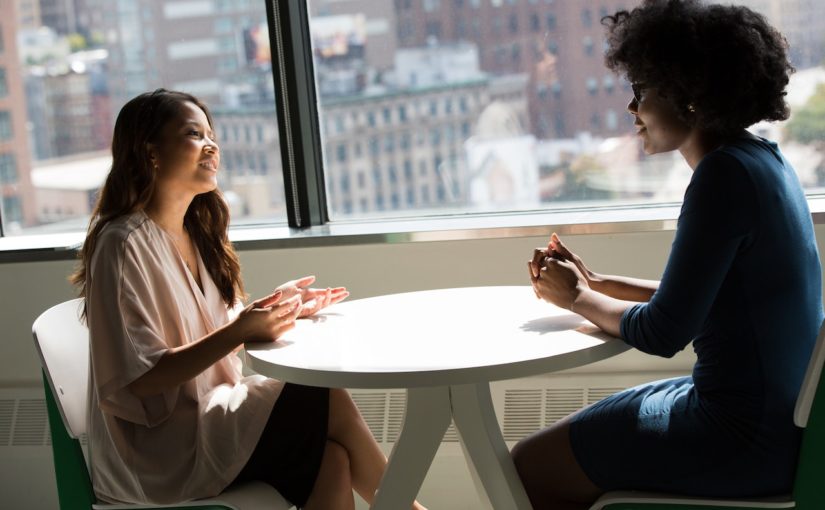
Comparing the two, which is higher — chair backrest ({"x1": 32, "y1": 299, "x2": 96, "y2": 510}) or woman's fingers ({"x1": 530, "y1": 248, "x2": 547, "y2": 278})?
woman's fingers ({"x1": 530, "y1": 248, "x2": 547, "y2": 278})

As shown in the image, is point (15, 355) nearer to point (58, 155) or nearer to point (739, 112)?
point (58, 155)

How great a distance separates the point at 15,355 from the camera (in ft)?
11.5

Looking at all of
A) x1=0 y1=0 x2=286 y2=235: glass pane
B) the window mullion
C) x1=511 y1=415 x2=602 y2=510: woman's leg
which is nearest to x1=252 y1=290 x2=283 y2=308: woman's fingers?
x1=511 y1=415 x2=602 y2=510: woman's leg

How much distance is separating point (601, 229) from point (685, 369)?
49 cm

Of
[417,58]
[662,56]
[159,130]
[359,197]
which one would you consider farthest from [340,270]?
[662,56]

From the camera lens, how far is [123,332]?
2.03 m

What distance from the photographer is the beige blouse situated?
2.04m

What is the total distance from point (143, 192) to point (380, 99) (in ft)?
4.04

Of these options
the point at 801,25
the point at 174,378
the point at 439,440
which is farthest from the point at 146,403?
the point at 801,25

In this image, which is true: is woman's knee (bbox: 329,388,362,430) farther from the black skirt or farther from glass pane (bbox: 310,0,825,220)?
glass pane (bbox: 310,0,825,220)

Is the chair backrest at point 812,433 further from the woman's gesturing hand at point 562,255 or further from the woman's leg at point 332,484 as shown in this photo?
the woman's leg at point 332,484

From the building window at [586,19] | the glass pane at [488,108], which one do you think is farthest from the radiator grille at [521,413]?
the building window at [586,19]

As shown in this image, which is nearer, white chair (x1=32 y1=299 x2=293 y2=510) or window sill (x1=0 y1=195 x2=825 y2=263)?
white chair (x1=32 y1=299 x2=293 y2=510)

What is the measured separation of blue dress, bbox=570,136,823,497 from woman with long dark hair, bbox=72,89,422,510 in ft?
2.25
